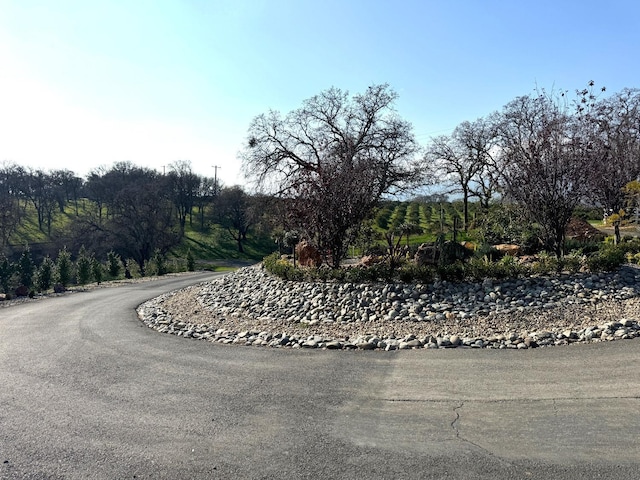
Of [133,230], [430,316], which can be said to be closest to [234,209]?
[133,230]

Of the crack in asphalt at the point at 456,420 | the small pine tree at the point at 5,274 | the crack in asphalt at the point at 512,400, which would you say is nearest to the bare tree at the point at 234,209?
the small pine tree at the point at 5,274

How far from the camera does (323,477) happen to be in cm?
A: 321

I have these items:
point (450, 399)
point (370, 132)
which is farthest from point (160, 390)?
point (370, 132)

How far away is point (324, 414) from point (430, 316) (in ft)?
14.5

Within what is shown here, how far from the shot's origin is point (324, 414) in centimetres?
434

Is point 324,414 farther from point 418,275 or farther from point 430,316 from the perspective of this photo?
point 418,275

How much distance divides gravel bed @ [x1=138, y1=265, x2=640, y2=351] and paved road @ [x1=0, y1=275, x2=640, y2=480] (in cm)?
54

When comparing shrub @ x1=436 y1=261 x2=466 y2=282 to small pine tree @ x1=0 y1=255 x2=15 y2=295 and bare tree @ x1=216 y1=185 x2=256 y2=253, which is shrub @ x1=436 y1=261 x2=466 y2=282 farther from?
bare tree @ x1=216 y1=185 x2=256 y2=253

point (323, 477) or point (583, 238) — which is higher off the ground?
point (583, 238)

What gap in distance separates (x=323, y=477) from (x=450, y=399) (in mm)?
1962

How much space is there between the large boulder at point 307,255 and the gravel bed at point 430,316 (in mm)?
2262

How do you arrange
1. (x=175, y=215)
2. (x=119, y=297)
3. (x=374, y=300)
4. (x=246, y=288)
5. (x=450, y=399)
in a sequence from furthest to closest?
(x=175, y=215) < (x=119, y=297) < (x=246, y=288) < (x=374, y=300) < (x=450, y=399)

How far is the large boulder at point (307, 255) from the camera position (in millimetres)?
13055

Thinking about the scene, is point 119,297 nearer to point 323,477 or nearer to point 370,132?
point 323,477
